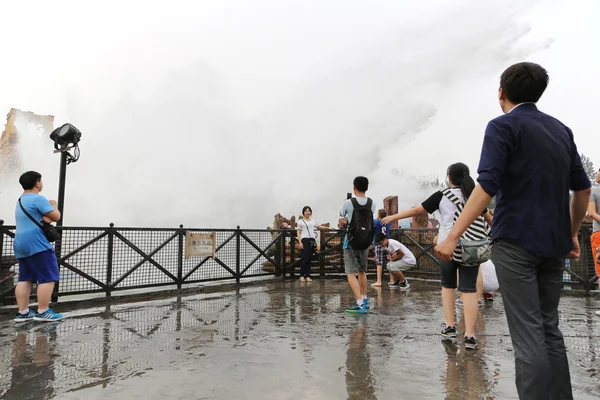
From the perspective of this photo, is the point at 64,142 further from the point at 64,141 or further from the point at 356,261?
the point at 356,261

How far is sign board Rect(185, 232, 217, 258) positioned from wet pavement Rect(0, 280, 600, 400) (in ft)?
7.22

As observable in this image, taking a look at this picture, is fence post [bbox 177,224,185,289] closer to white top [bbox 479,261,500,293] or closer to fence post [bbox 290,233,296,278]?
fence post [bbox 290,233,296,278]

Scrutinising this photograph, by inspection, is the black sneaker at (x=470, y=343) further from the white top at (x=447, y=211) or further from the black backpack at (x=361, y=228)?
the black backpack at (x=361, y=228)

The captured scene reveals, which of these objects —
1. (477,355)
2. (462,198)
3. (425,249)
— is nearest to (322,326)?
(477,355)

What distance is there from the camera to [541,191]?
72.2 inches

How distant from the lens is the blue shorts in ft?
15.1

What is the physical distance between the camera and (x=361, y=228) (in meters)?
4.82

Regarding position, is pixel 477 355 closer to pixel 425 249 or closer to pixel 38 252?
pixel 38 252

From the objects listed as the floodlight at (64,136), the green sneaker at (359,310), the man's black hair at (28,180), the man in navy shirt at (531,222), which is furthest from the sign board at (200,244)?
the man in navy shirt at (531,222)

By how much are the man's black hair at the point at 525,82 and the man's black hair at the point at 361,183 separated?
2999 millimetres

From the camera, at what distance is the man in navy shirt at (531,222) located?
176 cm

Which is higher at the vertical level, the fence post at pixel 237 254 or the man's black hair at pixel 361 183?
the man's black hair at pixel 361 183

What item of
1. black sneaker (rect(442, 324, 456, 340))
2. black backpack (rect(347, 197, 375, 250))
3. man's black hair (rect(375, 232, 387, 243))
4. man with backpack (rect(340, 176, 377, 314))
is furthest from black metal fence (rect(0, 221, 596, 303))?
black sneaker (rect(442, 324, 456, 340))

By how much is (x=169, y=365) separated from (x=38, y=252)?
8.92ft
